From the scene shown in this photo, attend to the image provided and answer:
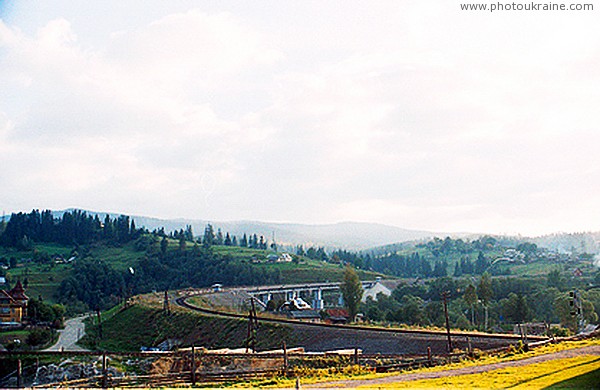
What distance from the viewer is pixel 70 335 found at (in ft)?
226

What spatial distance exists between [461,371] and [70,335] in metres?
56.3

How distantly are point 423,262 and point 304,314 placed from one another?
95408mm

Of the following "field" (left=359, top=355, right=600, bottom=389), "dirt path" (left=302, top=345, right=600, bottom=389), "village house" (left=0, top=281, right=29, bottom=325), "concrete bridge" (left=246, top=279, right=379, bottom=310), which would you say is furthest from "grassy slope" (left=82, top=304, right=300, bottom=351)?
"field" (left=359, top=355, right=600, bottom=389)

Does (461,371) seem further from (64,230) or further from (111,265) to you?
(64,230)

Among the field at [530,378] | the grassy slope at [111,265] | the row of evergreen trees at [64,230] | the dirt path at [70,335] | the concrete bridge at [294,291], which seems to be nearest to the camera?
the field at [530,378]

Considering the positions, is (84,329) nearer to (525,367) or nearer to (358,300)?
(358,300)

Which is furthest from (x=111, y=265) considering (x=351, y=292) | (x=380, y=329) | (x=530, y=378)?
(x=530, y=378)

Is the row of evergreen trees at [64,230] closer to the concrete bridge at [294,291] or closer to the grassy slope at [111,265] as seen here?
the grassy slope at [111,265]

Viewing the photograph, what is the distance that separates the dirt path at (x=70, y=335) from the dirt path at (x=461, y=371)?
132 ft

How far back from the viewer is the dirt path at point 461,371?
2036 centimetres

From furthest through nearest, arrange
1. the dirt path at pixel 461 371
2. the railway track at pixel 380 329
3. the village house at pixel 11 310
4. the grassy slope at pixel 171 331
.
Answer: the village house at pixel 11 310 → the grassy slope at pixel 171 331 → the railway track at pixel 380 329 → the dirt path at pixel 461 371

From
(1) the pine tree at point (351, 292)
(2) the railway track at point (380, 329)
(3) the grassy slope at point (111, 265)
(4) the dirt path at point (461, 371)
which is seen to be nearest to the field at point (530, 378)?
(4) the dirt path at point (461, 371)

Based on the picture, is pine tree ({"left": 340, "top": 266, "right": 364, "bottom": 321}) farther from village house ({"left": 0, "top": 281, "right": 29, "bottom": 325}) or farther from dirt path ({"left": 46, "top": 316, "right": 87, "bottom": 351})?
village house ({"left": 0, "top": 281, "right": 29, "bottom": 325})

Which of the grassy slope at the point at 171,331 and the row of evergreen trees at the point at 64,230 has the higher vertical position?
the row of evergreen trees at the point at 64,230
